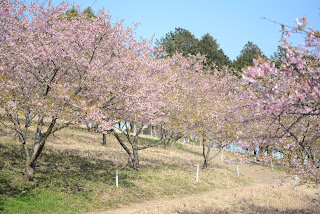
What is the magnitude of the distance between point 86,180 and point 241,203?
31.2 feet

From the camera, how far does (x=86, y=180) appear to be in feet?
59.2

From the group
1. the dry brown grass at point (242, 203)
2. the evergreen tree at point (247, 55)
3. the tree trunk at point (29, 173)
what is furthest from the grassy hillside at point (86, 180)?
the evergreen tree at point (247, 55)

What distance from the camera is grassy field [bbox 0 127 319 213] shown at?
14469mm

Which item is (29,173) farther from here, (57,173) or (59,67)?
(59,67)

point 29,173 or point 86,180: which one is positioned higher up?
point 29,173

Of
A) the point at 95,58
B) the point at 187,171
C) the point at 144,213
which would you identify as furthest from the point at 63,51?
the point at 187,171

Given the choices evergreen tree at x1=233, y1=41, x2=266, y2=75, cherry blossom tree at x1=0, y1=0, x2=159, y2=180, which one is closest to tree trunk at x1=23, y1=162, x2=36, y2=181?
cherry blossom tree at x1=0, y1=0, x2=159, y2=180

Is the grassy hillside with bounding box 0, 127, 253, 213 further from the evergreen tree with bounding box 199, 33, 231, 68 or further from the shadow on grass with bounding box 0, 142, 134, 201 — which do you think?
the evergreen tree with bounding box 199, 33, 231, 68

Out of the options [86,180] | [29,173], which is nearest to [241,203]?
[86,180]

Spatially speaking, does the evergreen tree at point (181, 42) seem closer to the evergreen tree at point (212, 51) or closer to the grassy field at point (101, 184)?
the evergreen tree at point (212, 51)

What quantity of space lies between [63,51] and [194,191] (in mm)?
13095

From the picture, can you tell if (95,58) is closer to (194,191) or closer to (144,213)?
(144,213)

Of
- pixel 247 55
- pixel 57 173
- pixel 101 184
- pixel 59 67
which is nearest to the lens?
pixel 59 67

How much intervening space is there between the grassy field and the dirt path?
0.20ft
